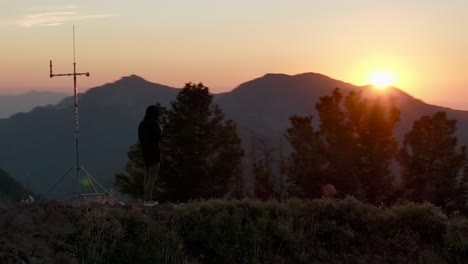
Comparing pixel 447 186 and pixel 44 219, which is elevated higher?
pixel 44 219

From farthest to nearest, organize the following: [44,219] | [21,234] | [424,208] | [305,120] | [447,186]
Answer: [305,120], [447,186], [424,208], [44,219], [21,234]

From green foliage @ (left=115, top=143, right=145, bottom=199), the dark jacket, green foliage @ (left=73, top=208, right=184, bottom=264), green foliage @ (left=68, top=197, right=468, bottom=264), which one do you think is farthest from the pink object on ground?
green foliage @ (left=73, top=208, right=184, bottom=264)

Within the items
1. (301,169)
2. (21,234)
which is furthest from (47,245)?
(301,169)

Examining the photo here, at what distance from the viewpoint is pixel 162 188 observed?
2889 centimetres

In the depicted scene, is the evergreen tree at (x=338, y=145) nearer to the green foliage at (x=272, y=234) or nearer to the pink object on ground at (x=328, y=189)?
the pink object on ground at (x=328, y=189)

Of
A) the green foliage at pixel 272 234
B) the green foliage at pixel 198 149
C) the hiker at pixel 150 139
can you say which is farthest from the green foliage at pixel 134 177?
the green foliage at pixel 272 234

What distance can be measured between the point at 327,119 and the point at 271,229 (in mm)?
17645

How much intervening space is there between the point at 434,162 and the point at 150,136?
16.7 meters

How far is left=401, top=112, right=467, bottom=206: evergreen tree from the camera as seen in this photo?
24.9 m

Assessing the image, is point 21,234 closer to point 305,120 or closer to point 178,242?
point 178,242

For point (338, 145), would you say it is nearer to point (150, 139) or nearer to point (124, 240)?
point (150, 139)

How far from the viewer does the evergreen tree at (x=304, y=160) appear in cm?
2511

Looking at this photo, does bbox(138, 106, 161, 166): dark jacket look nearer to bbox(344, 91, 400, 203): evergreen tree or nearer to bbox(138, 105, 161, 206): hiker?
bbox(138, 105, 161, 206): hiker

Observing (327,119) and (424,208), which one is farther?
(327,119)
